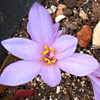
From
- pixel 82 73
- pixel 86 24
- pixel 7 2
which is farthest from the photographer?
pixel 86 24

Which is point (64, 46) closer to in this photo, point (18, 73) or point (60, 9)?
point (18, 73)

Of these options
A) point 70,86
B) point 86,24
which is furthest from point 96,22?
point 70,86

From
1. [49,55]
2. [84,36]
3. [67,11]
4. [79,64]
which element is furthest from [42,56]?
[67,11]

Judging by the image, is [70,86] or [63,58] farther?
[70,86]

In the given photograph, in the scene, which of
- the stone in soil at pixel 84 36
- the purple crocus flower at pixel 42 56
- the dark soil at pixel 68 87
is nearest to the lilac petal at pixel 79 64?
the purple crocus flower at pixel 42 56

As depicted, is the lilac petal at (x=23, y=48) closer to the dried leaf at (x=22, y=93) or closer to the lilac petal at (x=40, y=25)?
the lilac petal at (x=40, y=25)

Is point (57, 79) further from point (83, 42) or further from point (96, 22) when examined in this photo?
point (96, 22)

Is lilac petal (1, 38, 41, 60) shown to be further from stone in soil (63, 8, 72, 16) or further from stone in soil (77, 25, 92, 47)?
stone in soil (63, 8, 72, 16)
